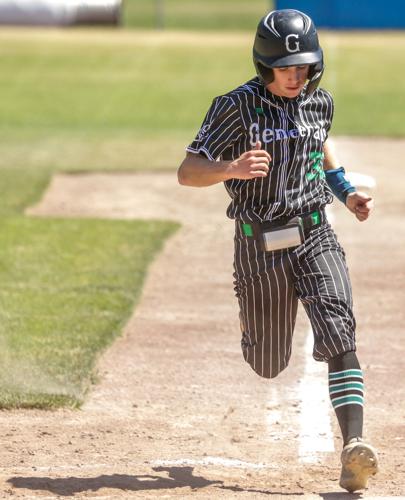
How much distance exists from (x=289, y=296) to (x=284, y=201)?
1.53ft

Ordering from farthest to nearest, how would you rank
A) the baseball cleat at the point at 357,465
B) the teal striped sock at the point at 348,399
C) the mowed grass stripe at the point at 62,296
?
the mowed grass stripe at the point at 62,296
the teal striped sock at the point at 348,399
the baseball cleat at the point at 357,465

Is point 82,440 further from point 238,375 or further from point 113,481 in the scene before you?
point 238,375

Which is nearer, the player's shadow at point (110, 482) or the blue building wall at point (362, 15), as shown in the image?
the player's shadow at point (110, 482)

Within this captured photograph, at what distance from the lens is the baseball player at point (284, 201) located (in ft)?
17.7

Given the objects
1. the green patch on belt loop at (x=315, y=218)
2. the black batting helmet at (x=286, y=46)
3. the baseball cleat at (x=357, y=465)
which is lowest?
the baseball cleat at (x=357, y=465)

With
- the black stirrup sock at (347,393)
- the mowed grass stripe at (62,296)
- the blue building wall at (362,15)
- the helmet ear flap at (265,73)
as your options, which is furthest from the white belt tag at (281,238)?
the blue building wall at (362,15)

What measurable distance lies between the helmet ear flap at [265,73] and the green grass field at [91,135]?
227cm

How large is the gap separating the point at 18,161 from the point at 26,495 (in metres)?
10.8

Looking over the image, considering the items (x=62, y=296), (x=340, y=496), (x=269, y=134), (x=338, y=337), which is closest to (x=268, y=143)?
(x=269, y=134)

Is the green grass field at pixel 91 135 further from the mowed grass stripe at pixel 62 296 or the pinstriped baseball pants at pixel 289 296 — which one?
the pinstriped baseball pants at pixel 289 296

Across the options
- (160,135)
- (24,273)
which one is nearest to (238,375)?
(24,273)

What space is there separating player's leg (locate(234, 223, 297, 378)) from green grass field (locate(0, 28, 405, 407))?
4.60ft

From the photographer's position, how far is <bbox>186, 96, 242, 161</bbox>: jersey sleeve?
548 centimetres

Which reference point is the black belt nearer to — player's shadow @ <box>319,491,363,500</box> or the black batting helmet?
the black batting helmet
